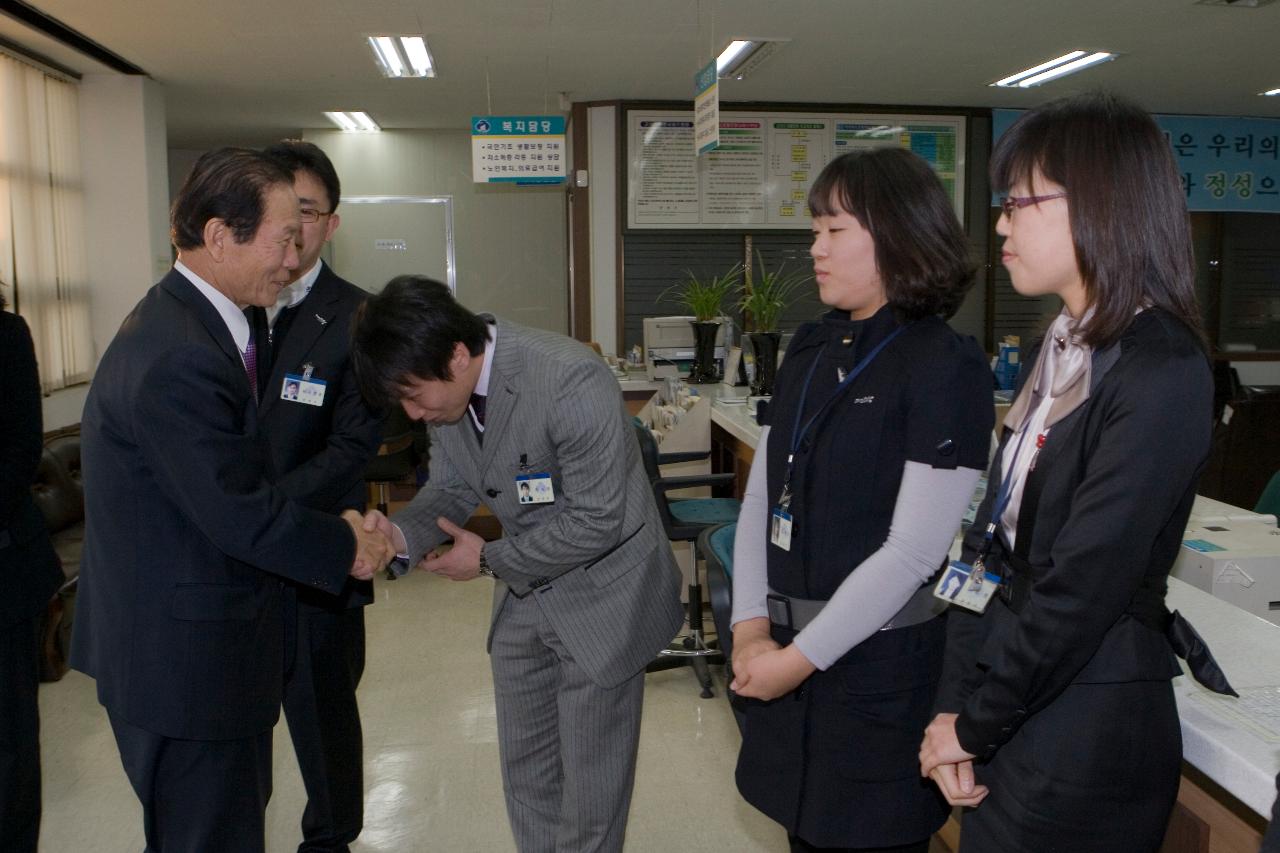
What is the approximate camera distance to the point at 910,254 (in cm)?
138

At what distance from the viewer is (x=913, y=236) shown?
1.38 m

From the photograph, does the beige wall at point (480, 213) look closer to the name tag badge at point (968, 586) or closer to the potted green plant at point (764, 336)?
the potted green plant at point (764, 336)

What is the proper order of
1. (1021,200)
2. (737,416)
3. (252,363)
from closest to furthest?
(1021,200), (252,363), (737,416)

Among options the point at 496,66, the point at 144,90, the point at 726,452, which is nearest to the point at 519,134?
the point at 496,66

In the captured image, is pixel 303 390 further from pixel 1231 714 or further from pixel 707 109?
pixel 707 109

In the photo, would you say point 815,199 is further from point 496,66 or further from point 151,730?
point 496,66

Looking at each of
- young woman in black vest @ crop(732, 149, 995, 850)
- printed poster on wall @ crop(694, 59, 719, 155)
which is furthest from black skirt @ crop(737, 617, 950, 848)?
printed poster on wall @ crop(694, 59, 719, 155)

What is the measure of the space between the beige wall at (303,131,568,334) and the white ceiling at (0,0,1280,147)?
108 cm

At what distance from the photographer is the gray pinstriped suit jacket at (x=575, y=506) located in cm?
171

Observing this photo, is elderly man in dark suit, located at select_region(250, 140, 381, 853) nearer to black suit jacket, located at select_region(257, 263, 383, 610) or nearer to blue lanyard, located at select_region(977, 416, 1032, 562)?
black suit jacket, located at select_region(257, 263, 383, 610)

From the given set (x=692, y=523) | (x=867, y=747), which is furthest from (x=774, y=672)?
(x=692, y=523)

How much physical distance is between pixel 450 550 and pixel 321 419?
0.47m

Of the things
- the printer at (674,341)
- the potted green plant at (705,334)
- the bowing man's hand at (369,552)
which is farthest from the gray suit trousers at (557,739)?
the printer at (674,341)

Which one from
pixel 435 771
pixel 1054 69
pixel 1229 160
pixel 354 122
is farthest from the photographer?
pixel 354 122
